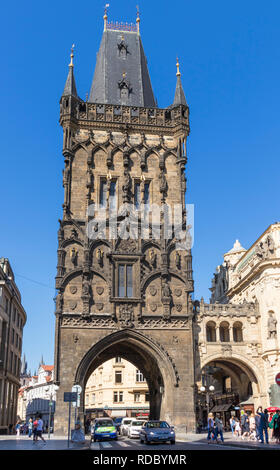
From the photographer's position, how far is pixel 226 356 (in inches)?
1566

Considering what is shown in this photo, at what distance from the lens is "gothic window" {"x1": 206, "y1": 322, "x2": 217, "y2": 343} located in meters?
40.9

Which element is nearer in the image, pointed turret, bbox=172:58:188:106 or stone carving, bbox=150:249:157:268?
stone carving, bbox=150:249:157:268

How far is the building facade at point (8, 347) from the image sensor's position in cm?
4522

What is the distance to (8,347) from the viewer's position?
159 ft

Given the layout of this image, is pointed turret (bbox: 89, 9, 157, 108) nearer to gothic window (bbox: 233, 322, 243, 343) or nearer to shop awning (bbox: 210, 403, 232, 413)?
gothic window (bbox: 233, 322, 243, 343)

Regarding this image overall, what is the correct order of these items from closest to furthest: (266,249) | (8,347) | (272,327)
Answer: (272,327) < (266,249) < (8,347)

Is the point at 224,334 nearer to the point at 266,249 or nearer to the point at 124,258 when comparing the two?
the point at 266,249

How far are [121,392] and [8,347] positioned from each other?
18.0 m

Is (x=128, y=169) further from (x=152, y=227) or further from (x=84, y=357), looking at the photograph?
(x=84, y=357)

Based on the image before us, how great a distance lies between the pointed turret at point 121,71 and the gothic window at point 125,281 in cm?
1552

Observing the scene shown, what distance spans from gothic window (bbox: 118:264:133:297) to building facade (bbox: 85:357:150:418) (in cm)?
2442

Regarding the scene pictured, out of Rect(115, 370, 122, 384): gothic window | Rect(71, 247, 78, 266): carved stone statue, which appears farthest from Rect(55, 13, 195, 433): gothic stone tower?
Rect(115, 370, 122, 384): gothic window

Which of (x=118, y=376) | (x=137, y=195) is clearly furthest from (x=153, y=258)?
(x=118, y=376)

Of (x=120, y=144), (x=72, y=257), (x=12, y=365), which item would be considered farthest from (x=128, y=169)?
(x=12, y=365)
